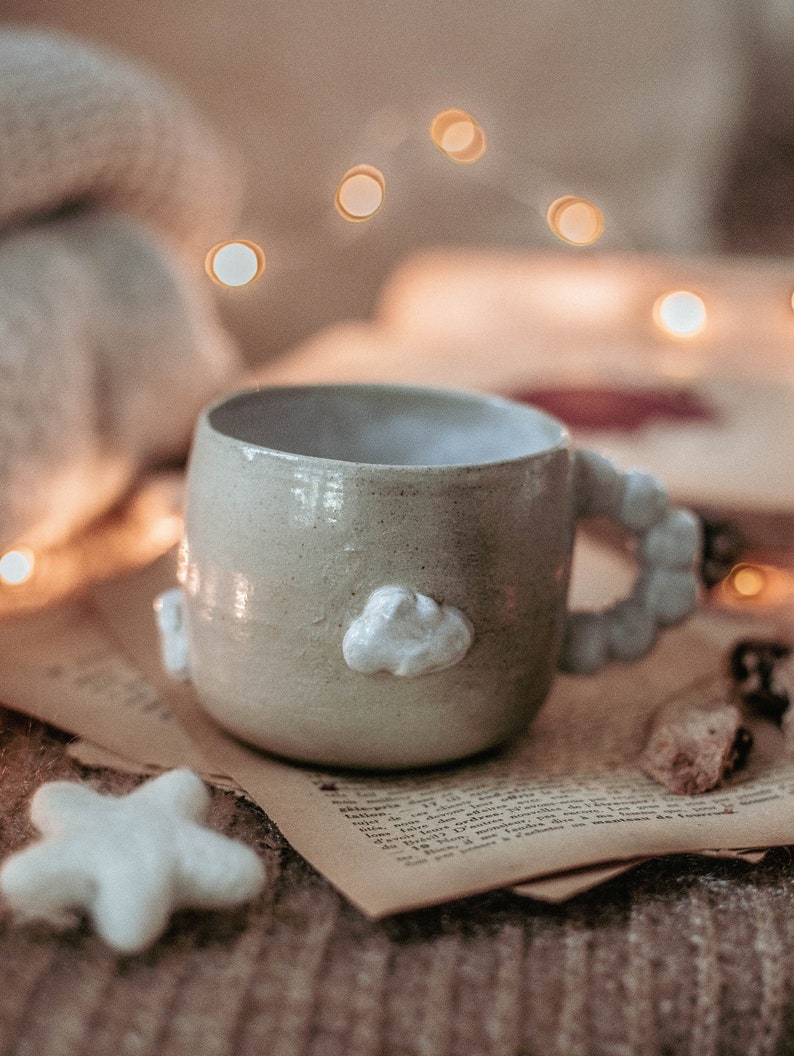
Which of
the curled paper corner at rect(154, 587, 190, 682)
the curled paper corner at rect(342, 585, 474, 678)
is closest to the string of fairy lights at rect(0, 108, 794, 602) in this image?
the curled paper corner at rect(154, 587, 190, 682)

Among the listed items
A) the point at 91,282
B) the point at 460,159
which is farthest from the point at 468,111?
the point at 91,282

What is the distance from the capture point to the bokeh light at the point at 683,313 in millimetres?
1018

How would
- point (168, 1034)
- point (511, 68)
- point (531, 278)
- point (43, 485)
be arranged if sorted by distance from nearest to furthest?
point (168, 1034), point (43, 485), point (531, 278), point (511, 68)

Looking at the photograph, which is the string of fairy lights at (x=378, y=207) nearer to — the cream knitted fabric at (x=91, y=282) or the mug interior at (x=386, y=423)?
the cream knitted fabric at (x=91, y=282)

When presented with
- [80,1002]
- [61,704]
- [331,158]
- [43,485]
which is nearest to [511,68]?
[331,158]

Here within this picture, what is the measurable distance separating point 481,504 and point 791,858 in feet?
0.57

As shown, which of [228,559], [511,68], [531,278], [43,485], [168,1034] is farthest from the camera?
[511,68]

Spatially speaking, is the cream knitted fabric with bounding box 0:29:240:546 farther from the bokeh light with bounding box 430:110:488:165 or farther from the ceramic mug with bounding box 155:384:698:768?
the bokeh light with bounding box 430:110:488:165

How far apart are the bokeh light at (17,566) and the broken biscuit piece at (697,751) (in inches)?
13.5

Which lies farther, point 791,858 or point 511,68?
point 511,68

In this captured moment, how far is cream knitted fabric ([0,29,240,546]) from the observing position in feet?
Result: 1.74

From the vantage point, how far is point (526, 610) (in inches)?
15.9

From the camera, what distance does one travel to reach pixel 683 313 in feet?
3.34

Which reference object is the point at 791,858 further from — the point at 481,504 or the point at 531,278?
the point at 531,278
